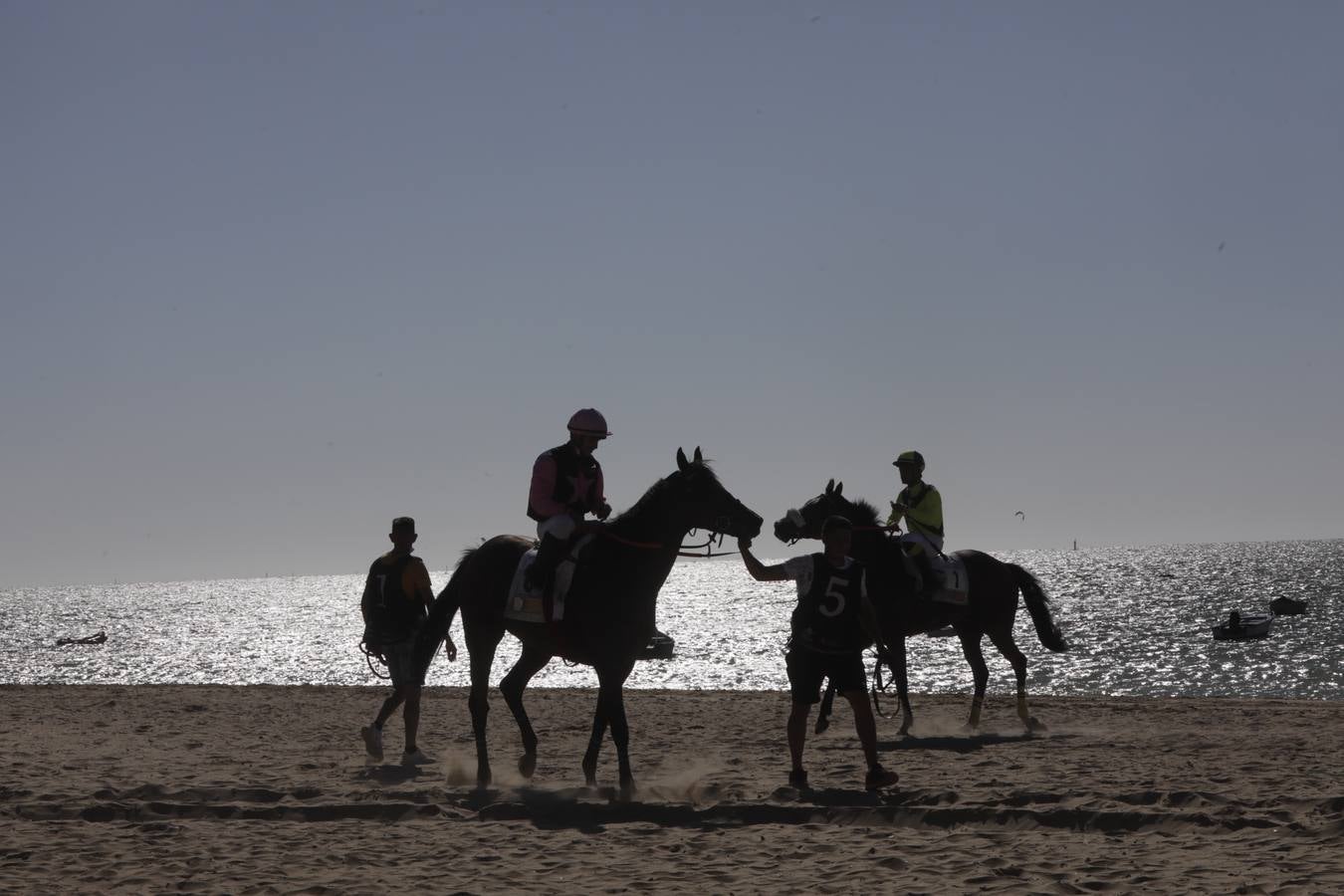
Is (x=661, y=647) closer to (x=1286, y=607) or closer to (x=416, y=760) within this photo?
(x=1286, y=607)

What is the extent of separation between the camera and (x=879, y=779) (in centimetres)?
998

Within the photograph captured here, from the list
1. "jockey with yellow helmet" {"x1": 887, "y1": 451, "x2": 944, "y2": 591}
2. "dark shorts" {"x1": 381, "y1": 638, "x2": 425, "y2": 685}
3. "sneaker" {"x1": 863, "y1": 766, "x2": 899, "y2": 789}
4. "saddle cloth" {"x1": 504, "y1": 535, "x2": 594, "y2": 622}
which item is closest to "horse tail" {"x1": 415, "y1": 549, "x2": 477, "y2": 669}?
"dark shorts" {"x1": 381, "y1": 638, "x2": 425, "y2": 685}

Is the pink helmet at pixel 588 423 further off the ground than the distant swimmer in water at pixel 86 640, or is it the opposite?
the pink helmet at pixel 588 423

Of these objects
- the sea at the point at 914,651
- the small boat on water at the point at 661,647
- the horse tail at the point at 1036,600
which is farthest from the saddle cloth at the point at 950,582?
the small boat on water at the point at 661,647

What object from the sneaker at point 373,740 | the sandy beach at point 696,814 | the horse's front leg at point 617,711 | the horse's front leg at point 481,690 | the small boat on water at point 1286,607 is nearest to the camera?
the sandy beach at point 696,814

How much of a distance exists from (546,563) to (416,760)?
3.53m

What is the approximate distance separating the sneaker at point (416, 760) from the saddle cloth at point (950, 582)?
19.6ft

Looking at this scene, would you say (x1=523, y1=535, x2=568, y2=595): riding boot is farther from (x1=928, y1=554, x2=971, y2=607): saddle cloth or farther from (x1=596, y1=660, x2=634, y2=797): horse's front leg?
(x1=928, y1=554, x2=971, y2=607): saddle cloth

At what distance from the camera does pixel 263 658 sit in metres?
85.6

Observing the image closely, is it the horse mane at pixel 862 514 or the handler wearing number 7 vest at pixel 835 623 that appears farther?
the horse mane at pixel 862 514

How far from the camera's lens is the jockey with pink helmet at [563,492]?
1064cm

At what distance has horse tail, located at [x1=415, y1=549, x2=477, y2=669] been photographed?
1164 cm

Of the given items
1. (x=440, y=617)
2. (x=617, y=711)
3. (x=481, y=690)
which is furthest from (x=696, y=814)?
(x=440, y=617)

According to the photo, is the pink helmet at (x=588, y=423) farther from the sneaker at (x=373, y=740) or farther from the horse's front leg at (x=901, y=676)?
the horse's front leg at (x=901, y=676)
